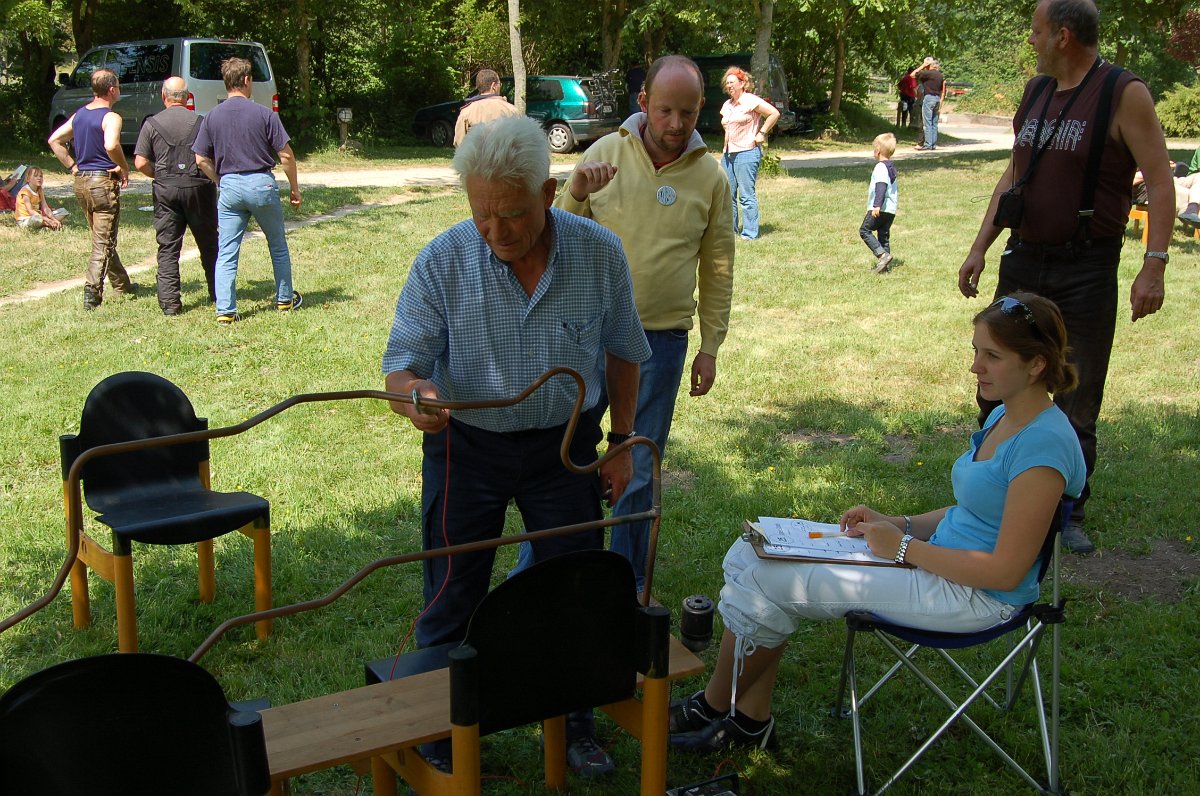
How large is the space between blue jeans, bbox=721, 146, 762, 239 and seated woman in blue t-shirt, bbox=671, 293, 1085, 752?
30.0ft

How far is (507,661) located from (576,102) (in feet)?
67.8

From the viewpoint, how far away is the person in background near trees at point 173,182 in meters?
8.50

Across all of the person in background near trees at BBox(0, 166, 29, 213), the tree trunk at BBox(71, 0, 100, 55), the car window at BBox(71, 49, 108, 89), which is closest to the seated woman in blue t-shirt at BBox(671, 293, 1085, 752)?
the person in background near trees at BBox(0, 166, 29, 213)

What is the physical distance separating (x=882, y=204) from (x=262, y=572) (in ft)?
27.2

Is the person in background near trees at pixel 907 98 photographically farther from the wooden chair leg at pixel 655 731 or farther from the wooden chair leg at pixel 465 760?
the wooden chair leg at pixel 465 760

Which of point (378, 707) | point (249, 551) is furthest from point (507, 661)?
point (249, 551)

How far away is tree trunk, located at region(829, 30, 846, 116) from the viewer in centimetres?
Answer: 2712

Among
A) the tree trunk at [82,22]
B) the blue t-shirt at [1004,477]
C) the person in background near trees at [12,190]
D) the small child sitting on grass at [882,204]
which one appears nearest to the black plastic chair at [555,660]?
the blue t-shirt at [1004,477]

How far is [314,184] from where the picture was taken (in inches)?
664

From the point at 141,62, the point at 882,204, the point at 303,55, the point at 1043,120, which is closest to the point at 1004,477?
the point at 1043,120

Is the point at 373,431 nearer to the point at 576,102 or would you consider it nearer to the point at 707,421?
the point at 707,421

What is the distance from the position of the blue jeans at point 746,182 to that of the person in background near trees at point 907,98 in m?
16.6

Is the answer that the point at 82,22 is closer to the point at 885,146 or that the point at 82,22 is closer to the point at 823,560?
the point at 885,146

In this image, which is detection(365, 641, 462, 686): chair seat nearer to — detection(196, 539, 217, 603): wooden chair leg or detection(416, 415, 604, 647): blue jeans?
detection(416, 415, 604, 647): blue jeans
